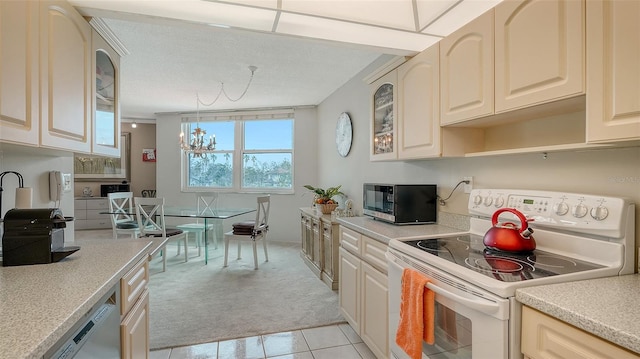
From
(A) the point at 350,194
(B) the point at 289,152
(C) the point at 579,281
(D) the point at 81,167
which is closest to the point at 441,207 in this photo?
(C) the point at 579,281

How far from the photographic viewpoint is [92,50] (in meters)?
1.57

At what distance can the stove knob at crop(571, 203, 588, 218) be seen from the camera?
4.01 ft

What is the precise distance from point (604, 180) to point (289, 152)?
4.56 meters

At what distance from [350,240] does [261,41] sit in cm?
195

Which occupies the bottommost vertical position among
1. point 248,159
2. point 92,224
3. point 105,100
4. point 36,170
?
point 92,224

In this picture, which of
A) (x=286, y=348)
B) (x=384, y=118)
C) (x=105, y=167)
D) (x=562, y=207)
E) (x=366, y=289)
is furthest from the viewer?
(x=105, y=167)

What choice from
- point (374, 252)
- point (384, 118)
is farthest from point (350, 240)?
point (384, 118)

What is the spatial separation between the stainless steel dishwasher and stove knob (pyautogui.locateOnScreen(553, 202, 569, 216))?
182 centimetres

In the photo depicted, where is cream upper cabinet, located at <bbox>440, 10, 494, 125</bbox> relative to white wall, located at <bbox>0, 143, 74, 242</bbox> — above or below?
above

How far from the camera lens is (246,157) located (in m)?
5.62

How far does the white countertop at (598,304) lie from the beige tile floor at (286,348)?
1.41 meters

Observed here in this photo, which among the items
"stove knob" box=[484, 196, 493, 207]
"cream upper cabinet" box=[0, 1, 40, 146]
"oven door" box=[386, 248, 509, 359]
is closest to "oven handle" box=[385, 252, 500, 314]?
"oven door" box=[386, 248, 509, 359]

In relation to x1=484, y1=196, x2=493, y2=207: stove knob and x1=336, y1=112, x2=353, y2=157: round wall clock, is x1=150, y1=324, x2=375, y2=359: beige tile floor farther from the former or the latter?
x1=336, y1=112, x2=353, y2=157: round wall clock

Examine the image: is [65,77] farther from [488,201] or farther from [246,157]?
[246,157]
